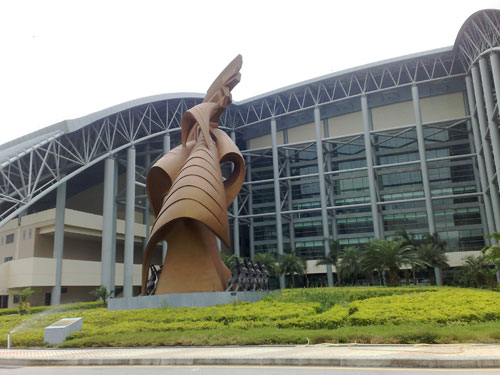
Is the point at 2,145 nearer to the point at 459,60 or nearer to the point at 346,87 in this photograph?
the point at 346,87

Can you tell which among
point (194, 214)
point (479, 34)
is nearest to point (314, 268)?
point (479, 34)

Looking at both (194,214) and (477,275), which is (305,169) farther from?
(194,214)

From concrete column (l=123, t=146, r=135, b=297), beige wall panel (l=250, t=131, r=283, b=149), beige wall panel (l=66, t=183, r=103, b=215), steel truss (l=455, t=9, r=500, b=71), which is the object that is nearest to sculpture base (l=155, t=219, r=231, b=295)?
concrete column (l=123, t=146, r=135, b=297)

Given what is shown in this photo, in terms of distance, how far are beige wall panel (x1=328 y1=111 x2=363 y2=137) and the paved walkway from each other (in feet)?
170

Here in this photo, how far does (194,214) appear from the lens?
19.7 m

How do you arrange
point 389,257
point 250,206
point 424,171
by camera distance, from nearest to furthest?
point 389,257 < point 424,171 < point 250,206

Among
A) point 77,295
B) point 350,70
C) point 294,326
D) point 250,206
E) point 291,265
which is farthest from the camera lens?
point 250,206

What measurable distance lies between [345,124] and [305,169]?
792 centimetres

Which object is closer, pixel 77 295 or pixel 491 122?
pixel 491 122

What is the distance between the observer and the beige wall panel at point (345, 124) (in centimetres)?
5912

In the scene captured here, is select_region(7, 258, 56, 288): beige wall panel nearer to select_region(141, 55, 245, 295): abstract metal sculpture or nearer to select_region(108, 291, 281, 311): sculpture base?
select_region(141, 55, 245, 295): abstract metal sculpture

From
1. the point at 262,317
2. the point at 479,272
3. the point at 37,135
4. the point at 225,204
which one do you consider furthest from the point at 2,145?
the point at 479,272

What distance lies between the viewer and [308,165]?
6188 centimetres

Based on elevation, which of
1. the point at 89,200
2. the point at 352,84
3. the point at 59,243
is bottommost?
the point at 59,243
